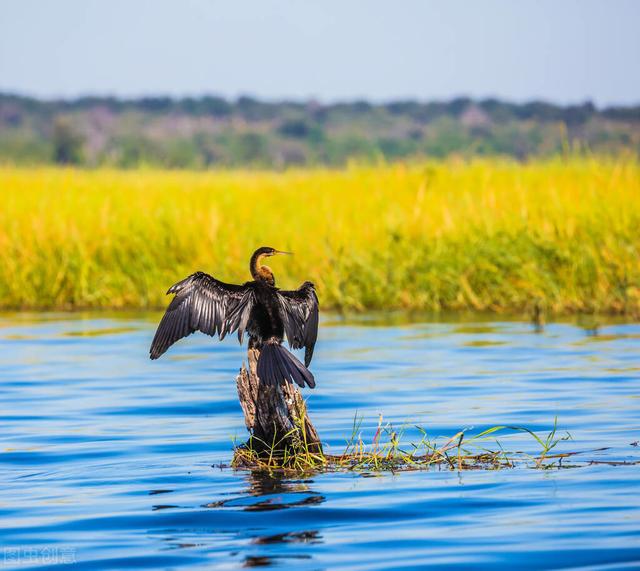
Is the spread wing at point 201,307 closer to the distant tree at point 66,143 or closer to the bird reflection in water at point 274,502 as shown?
the bird reflection in water at point 274,502

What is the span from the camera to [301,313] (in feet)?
24.3

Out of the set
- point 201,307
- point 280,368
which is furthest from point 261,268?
point 280,368

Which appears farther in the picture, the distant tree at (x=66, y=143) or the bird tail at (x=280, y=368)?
the distant tree at (x=66, y=143)

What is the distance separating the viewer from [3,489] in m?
7.23

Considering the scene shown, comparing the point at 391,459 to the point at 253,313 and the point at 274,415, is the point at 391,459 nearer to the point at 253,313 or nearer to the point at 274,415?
the point at 274,415

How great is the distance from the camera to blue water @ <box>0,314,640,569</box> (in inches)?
227

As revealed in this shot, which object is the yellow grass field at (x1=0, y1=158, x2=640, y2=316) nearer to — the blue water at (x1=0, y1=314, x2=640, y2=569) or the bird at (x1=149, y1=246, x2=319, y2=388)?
the blue water at (x1=0, y1=314, x2=640, y2=569)

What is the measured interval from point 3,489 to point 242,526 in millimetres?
1746

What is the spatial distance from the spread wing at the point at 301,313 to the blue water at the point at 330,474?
808mm

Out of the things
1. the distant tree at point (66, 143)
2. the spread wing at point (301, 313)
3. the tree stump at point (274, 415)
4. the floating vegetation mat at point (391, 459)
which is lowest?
the floating vegetation mat at point (391, 459)

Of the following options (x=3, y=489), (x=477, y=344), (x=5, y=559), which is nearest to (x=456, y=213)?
A: (x=477, y=344)

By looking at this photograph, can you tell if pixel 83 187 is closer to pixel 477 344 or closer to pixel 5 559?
pixel 477 344

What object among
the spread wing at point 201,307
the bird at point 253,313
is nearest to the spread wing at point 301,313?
the bird at point 253,313

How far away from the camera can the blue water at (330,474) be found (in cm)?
576
